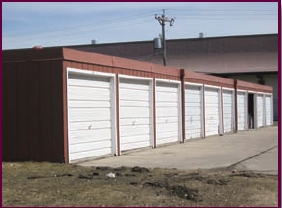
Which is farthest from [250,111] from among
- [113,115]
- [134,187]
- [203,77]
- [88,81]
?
[134,187]

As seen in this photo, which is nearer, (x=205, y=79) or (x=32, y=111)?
Answer: (x=32, y=111)

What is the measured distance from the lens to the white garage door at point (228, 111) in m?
29.5

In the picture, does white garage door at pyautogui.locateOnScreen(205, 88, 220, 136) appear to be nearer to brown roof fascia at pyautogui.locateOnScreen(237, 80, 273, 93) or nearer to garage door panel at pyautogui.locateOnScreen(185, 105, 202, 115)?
garage door panel at pyautogui.locateOnScreen(185, 105, 202, 115)

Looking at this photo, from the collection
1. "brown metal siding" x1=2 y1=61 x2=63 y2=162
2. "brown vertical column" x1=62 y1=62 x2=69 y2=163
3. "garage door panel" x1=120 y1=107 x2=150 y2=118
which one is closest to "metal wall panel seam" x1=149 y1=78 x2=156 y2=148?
"garage door panel" x1=120 y1=107 x2=150 y2=118

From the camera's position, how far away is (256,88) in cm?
3766

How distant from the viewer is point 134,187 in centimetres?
920

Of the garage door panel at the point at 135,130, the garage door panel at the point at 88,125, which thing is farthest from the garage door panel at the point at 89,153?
the garage door panel at the point at 135,130

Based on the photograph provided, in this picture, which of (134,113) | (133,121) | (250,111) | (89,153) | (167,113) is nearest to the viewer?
(89,153)

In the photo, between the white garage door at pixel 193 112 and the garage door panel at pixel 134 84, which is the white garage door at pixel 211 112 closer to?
the white garage door at pixel 193 112

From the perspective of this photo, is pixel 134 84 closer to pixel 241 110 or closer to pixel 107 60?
pixel 107 60

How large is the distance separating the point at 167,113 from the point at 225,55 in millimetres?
36468

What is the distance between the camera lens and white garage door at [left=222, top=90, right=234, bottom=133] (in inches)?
1162

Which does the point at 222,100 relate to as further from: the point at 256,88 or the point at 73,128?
the point at 73,128

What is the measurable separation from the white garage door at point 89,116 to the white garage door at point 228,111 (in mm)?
14692
